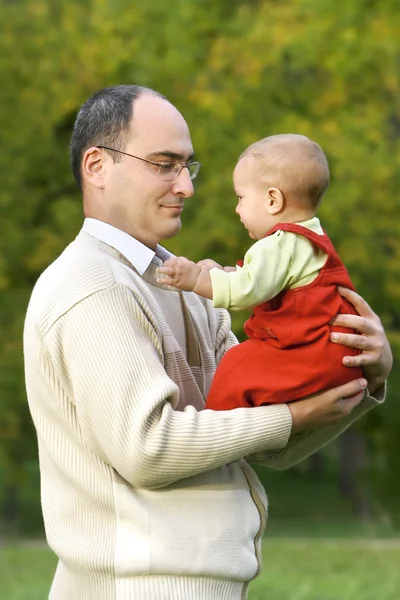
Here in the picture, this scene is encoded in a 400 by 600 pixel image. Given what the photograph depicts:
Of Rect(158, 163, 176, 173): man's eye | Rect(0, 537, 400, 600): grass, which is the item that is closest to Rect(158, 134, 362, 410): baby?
Rect(158, 163, 176, 173): man's eye

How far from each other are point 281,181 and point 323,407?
673 millimetres

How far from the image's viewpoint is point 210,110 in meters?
19.9

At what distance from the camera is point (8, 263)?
20.0 m

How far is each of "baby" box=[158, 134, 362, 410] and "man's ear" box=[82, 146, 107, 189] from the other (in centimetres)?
41

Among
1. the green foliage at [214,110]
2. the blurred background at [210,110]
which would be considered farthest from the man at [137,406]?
the green foliage at [214,110]

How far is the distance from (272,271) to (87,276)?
1.71 feet

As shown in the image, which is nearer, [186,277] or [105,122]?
[186,277]

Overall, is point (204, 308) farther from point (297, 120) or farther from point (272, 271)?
point (297, 120)

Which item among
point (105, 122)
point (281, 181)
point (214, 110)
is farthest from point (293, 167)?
point (214, 110)

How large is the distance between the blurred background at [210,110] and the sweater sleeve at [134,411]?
606 inches

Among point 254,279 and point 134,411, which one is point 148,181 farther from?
point 134,411

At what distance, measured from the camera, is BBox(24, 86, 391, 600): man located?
328cm

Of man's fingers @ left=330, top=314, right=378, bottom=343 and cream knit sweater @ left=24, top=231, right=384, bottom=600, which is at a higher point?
man's fingers @ left=330, top=314, right=378, bottom=343

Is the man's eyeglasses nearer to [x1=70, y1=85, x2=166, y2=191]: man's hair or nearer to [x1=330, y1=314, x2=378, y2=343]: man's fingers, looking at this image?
[x1=70, y1=85, x2=166, y2=191]: man's hair
